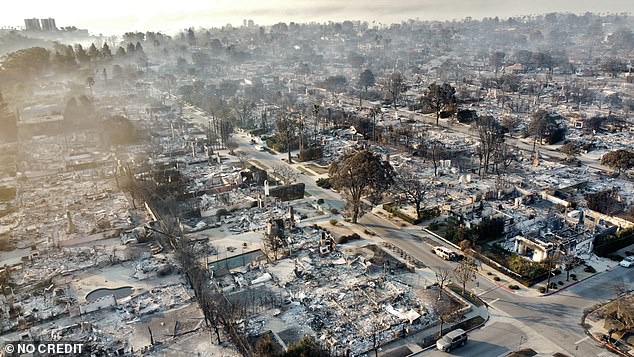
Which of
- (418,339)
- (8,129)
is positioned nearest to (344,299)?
(418,339)

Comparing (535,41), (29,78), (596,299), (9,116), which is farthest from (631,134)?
(535,41)

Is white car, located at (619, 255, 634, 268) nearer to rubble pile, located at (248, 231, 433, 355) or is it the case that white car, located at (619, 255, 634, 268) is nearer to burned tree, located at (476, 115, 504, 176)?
rubble pile, located at (248, 231, 433, 355)

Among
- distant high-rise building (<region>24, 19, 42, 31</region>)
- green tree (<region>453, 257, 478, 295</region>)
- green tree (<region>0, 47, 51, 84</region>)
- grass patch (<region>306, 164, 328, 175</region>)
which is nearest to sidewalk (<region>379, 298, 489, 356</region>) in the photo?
green tree (<region>453, 257, 478, 295</region>)

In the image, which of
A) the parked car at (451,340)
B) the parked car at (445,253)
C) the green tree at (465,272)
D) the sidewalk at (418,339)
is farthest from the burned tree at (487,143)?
the parked car at (451,340)

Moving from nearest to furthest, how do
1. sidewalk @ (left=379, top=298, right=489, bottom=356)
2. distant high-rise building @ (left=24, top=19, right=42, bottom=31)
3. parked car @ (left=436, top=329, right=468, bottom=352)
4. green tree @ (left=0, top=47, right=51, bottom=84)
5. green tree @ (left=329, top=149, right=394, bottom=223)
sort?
parked car @ (left=436, top=329, right=468, bottom=352), sidewalk @ (left=379, top=298, right=489, bottom=356), green tree @ (left=329, top=149, right=394, bottom=223), green tree @ (left=0, top=47, right=51, bottom=84), distant high-rise building @ (left=24, top=19, right=42, bottom=31)

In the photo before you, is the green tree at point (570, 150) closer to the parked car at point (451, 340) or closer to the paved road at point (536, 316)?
the paved road at point (536, 316)

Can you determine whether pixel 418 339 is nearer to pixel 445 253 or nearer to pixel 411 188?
pixel 445 253
